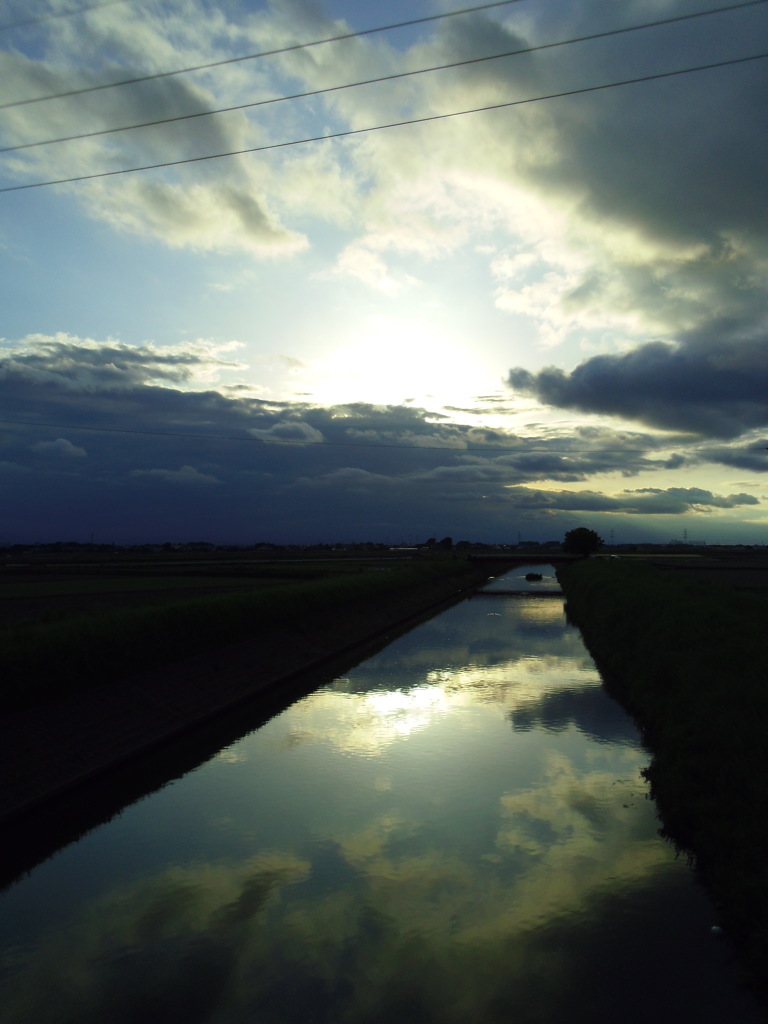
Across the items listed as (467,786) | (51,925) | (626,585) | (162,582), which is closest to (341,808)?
(467,786)

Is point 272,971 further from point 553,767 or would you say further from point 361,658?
point 361,658

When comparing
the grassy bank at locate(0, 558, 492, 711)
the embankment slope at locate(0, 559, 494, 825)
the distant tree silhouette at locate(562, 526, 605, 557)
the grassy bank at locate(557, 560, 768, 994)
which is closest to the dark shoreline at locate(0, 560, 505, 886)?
the embankment slope at locate(0, 559, 494, 825)

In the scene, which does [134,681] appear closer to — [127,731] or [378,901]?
[127,731]

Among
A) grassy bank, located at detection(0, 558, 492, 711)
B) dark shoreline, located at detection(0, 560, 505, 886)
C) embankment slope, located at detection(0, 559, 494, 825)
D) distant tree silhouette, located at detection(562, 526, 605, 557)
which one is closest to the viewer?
dark shoreline, located at detection(0, 560, 505, 886)

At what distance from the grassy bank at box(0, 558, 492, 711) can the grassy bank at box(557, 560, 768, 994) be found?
16943 millimetres

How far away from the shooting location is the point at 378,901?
11.6 m

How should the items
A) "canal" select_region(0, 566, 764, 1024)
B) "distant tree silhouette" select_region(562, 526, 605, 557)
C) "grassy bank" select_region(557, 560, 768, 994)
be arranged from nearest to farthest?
"canal" select_region(0, 566, 764, 1024)
"grassy bank" select_region(557, 560, 768, 994)
"distant tree silhouette" select_region(562, 526, 605, 557)

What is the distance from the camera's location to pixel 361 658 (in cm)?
3834

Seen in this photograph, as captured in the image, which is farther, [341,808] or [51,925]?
[341,808]

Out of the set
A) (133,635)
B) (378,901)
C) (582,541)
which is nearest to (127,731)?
(133,635)

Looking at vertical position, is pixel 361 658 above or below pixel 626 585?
below

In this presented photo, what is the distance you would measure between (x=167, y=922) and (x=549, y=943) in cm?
635

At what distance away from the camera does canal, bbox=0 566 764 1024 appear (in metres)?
8.90

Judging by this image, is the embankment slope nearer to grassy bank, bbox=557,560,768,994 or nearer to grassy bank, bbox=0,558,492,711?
grassy bank, bbox=0,558,492,711
